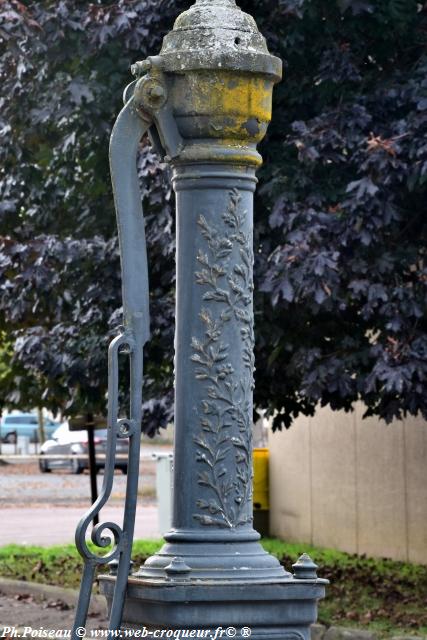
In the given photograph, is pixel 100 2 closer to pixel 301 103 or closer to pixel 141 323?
pixel 301 103

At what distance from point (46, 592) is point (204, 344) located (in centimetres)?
905

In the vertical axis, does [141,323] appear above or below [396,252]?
below

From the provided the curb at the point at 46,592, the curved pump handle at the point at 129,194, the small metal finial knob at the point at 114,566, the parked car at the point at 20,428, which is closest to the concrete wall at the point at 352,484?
the curb at the point at 46,592

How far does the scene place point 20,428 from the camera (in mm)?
57094

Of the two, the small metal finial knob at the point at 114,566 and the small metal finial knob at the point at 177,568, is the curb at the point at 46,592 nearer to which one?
the small metal finial knob at the point at 114,566

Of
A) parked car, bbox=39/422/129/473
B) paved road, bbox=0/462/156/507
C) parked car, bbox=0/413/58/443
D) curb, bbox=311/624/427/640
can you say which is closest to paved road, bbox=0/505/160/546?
paved road, bbox=0/462/156/507

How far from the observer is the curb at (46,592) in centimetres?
1223

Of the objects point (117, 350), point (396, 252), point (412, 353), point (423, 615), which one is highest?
point (396, 252)

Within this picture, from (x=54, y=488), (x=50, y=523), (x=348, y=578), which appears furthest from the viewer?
(x=54, y=488)

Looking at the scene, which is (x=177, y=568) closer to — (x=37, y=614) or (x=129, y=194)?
(x=129, y=194)

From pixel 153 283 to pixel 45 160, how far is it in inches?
85.1

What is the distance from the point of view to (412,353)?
10258mm

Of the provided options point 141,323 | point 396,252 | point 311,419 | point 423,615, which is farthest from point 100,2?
point 141,323

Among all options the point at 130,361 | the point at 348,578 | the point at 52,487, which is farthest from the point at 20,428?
the point at 130,361
